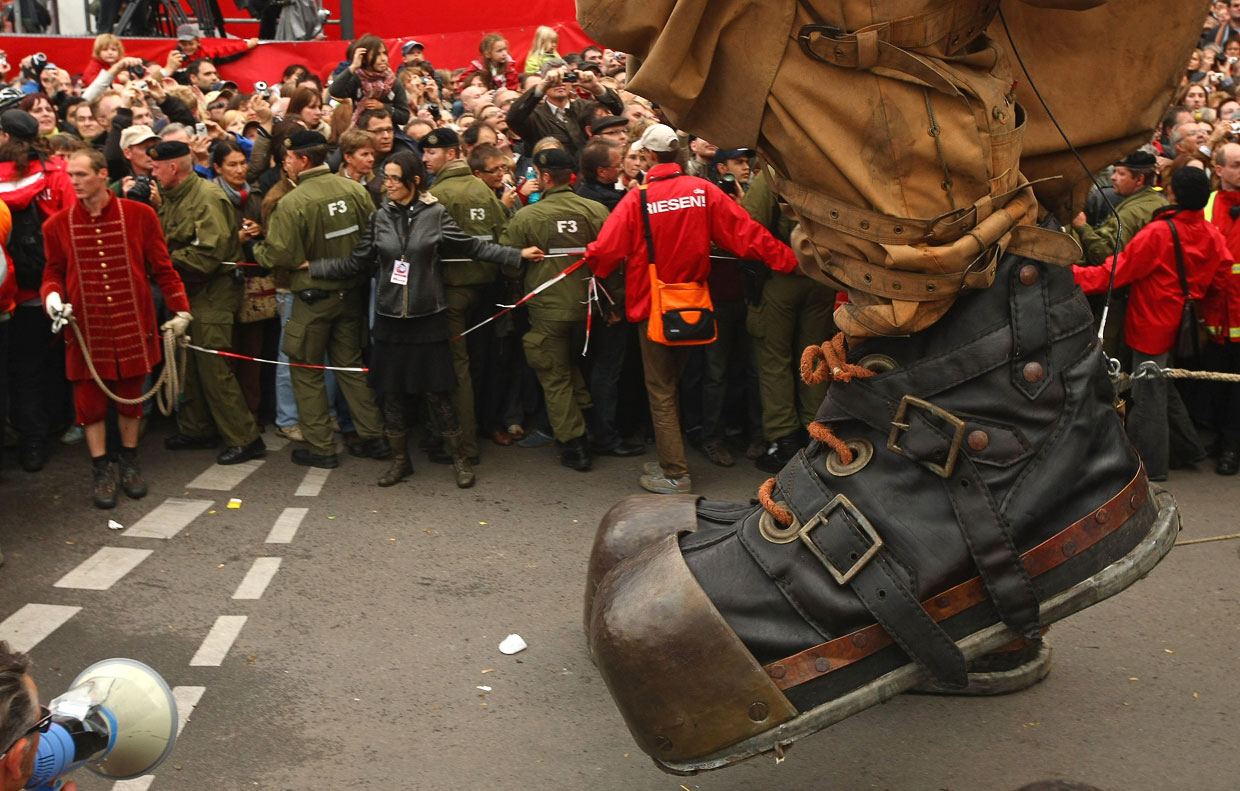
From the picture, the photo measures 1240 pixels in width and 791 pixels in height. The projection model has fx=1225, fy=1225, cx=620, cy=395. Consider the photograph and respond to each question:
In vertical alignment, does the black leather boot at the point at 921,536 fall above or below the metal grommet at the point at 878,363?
below

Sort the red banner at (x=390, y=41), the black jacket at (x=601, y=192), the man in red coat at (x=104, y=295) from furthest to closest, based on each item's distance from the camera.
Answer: the red banner at (x=390, y=41) → the black jacket at (x=601, y=192) → the man in red coat at (x=104, y=295)

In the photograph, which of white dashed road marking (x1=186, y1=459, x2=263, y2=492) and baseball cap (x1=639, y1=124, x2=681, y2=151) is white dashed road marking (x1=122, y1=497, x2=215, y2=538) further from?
baseball cap (x1=639, y1=124, x2=681, y2=151)

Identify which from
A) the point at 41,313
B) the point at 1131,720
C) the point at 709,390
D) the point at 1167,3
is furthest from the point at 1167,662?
the point at 41,313

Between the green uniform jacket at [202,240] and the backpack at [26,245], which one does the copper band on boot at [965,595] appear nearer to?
the green uniform jacket at [202,240]

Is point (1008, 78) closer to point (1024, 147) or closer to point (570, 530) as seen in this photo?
point (1024, 147)

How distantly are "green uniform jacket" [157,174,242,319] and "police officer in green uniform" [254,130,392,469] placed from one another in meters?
0.26

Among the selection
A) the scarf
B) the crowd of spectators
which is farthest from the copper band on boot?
the scarf

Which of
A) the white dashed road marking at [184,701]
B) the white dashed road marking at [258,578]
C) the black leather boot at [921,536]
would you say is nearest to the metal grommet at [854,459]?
the black leather boot at [921,536]

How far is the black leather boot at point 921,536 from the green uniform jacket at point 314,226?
17.7 feet

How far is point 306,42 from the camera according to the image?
52.0ft

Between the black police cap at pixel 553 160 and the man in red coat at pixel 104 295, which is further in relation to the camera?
the black police cap at pixel 553 160

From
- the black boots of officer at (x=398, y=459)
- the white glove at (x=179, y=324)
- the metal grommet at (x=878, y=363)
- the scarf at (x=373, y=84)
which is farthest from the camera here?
the scarf at (x=373, y=84)

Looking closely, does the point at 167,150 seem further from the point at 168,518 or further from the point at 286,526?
the point at 286,526

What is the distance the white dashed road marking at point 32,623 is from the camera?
5562 millimetres
